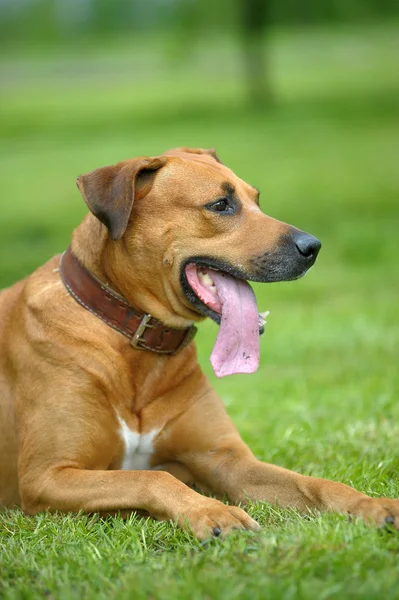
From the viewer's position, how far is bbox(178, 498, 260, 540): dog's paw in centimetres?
405

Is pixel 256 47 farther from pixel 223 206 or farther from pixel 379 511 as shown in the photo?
pixel 379 511

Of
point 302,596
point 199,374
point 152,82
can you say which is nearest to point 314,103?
point 152,82

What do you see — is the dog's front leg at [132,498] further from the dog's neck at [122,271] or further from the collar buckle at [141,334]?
the dog's neck at [122,271]

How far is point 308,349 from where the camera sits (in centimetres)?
998

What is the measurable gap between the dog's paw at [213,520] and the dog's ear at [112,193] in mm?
1336

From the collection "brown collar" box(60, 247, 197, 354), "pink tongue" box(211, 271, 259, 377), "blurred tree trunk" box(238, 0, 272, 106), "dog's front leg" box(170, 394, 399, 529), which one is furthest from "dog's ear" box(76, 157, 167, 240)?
"blurred tree trunk" box(238, 0, 272, 106)

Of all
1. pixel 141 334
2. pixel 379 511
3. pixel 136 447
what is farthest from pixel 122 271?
pixel 379 511

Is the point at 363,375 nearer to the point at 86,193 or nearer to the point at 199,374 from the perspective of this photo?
the point at 199,374

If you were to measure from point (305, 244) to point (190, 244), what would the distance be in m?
0.55

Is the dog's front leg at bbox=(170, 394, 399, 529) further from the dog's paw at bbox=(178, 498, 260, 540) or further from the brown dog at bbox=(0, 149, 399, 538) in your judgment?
the dog's paw at bbox=(178, 498, 260, 540)

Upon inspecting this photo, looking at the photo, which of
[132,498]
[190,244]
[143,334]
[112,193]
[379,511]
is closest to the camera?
[379,511]

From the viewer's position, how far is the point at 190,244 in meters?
4.94

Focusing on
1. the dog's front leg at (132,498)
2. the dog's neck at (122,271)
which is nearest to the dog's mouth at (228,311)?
the dog's neck at (122,271)

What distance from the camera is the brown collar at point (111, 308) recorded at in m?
5.00
